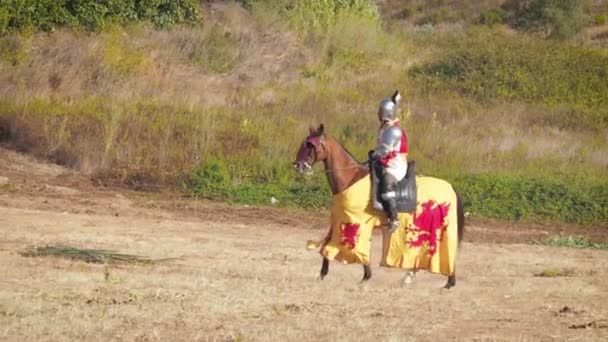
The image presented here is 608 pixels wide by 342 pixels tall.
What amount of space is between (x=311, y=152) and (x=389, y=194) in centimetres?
101

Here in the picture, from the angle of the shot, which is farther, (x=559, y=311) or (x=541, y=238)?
(x=541, y=238)

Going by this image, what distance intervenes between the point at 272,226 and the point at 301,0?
651 inches

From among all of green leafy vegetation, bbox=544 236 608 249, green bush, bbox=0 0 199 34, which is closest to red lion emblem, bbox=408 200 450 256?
green leafy vegetation, bbox=544 236 608 249

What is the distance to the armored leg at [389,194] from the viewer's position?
12820 millimetres

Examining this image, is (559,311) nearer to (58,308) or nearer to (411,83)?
(58,308)

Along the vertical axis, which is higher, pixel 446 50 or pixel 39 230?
pixel 446 50

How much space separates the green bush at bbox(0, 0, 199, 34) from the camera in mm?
28922

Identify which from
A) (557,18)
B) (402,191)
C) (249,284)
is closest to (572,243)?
(402,191)

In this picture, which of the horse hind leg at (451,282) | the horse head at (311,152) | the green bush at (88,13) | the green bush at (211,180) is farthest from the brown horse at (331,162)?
the green bush at (88,13)

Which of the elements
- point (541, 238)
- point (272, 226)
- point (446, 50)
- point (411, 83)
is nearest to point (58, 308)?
point (272, 226)

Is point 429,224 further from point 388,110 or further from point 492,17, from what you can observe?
point 492,17

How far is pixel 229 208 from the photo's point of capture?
69.8 ft

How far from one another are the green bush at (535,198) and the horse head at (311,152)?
8970 mm

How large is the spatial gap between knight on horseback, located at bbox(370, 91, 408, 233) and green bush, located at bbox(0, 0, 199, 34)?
1722 cm
